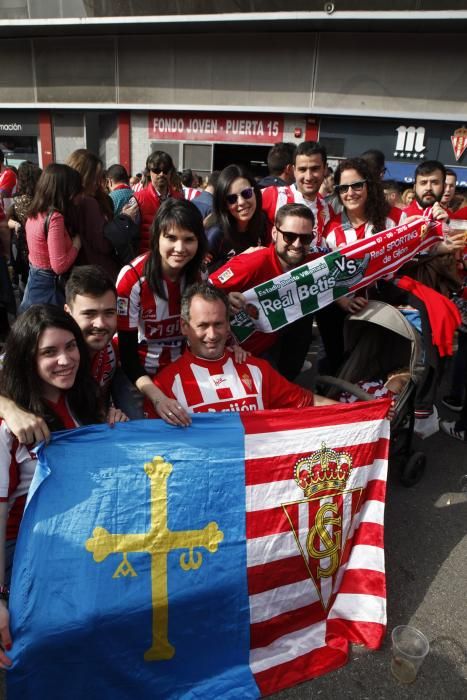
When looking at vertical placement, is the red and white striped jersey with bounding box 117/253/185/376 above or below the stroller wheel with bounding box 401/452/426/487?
above

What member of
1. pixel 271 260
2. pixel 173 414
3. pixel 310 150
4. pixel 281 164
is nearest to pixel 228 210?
pixel 271 260

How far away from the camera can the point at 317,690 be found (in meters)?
2.12

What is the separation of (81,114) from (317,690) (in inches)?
670

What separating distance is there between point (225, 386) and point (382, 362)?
1497 mm

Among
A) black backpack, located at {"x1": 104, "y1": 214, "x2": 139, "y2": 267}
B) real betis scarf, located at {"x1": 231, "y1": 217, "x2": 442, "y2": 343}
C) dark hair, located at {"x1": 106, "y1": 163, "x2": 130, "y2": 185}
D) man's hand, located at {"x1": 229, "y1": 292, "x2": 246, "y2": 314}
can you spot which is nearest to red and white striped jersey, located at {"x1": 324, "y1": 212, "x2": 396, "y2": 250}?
real betis scarf, located at {"x1": 231, "y1": 217, "x2": 442, "y2": 343}

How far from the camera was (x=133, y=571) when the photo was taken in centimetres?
192

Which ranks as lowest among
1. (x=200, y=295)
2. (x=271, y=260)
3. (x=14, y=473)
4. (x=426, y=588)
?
(x=426, y=588)

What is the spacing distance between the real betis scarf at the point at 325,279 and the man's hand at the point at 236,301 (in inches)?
1.9

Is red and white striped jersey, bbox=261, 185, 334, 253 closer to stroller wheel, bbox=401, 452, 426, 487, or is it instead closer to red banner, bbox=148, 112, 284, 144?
stroller wheel, bbox=401, 452, 426, 487

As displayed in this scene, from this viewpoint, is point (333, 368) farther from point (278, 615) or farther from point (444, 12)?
point (444, 12)

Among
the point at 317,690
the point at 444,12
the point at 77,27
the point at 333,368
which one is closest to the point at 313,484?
the point at 317,690

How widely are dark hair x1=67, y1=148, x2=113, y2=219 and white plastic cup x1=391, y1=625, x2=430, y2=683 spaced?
348 cm

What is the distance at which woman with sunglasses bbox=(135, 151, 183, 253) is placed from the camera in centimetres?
432

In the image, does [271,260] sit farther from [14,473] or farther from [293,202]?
[14,473]
